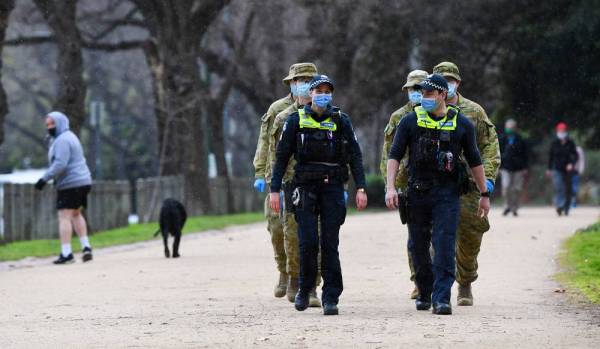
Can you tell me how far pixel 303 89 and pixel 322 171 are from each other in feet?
3.59

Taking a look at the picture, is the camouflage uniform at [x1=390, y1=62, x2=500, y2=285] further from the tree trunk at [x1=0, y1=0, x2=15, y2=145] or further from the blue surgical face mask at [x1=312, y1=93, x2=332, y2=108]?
the tree trunk at [x1=0, y1=0, x2=15, y2=145]

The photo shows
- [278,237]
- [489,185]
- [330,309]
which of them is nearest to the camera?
[330,309]

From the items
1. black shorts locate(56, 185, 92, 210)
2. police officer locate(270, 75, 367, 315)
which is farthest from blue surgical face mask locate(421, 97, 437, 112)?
black shorts locate(56, 185, 92, 210)

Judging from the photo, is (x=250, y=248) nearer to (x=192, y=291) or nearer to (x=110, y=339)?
(x=192, y=291)

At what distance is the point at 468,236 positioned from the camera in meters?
11.0

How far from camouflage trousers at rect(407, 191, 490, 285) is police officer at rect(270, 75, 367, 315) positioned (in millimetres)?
989

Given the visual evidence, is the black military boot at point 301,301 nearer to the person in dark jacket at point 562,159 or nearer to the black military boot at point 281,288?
the black military boot at point 281,288

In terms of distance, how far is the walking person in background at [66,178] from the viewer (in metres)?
17.2

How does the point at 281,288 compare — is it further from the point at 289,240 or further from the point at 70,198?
the point at 70,198

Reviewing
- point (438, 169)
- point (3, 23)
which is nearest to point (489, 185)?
point (438, 169)

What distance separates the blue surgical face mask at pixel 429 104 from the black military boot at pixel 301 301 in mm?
1663

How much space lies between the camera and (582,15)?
25906mm

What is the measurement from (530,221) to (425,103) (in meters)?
15.0

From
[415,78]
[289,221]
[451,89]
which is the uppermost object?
[415,78]
